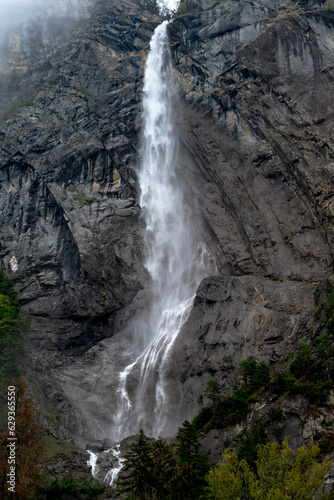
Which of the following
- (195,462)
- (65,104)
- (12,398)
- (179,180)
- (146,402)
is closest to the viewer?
(12,398)

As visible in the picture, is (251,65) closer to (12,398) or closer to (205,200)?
(205,200)

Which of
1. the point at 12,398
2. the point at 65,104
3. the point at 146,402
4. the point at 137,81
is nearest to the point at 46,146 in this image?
the point at 65,104

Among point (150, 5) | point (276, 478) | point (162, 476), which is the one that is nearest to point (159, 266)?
point (162, 476)

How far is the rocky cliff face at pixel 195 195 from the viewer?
39219 mm

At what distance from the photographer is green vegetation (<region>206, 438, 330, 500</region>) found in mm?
15594

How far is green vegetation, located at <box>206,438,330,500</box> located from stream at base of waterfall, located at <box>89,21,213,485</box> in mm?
13865

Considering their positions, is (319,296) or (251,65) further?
(251,65)

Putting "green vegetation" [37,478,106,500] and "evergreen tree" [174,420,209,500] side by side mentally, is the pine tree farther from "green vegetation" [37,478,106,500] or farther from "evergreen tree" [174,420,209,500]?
→ "evergreen tree" [174,420,209,500]

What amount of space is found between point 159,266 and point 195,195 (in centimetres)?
1003

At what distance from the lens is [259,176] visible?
48250 millimetres

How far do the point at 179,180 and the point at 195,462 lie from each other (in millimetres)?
39744

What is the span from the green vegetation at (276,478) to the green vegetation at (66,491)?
875 cm

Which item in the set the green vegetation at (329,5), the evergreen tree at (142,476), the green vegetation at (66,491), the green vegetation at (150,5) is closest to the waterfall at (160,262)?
the green vegetation at (150,5)

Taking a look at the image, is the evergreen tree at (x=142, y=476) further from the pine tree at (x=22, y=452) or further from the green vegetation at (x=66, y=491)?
the pine tree at (x=22, y=452)
